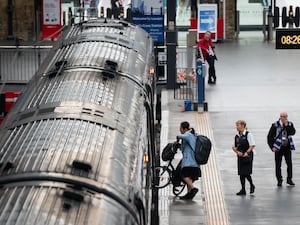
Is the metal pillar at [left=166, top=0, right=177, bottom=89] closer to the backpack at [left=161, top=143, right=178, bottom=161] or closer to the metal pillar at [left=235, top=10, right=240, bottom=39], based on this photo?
the backpack at [left=161, top=143, right=178, bottom=161]

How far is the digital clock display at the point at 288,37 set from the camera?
2045 centimetres

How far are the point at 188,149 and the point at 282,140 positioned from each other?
1843 millimetres

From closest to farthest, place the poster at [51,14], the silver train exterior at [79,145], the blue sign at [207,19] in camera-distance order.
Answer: the silver train exterior at [79,145], the blue sign at [207,19], the poster at [51,14]

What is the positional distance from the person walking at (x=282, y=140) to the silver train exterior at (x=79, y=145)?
2777 mm

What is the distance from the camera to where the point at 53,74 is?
13367 millimetres

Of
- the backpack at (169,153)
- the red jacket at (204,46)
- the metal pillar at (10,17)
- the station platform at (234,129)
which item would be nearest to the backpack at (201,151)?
the backpack at (169,153)

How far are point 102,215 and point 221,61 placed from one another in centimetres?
2434

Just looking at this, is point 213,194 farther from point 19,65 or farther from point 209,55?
point 19,65

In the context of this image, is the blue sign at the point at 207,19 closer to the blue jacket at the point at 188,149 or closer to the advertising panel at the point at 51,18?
the advertising panel at the point at 51,18

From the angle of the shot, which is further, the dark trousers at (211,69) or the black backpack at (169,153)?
the dark trousers at (211,69)

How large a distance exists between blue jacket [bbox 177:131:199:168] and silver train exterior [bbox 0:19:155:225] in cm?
113

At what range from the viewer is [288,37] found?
67.5 ft

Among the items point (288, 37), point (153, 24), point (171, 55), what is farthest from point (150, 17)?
point (288, 37)

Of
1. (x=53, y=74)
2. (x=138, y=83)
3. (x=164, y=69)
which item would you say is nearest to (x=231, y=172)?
(x=138, y=83)
